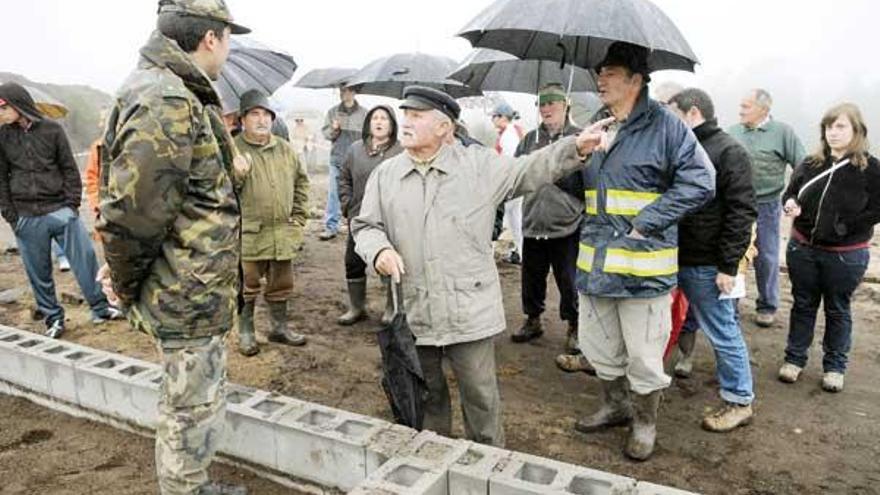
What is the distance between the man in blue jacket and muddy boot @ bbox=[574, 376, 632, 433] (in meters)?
0.28

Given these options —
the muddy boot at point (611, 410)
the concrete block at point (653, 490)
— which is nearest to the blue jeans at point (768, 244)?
the muddy boot at point (611, 410)

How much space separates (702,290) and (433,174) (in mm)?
1790

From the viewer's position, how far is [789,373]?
425 cm

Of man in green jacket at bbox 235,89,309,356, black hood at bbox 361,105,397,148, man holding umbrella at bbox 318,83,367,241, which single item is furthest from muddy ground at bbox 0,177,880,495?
man holding umbrella at bbox 318,83,367,241

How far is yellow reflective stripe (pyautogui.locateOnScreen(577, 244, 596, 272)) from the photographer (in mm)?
3146

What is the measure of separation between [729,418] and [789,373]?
993 millimetres

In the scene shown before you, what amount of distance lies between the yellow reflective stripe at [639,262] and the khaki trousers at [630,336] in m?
0.15

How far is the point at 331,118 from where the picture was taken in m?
7.93

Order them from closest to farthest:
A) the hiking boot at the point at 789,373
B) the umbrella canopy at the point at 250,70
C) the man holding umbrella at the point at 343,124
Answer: the umbrella canopy at the point at 250,70
the hiking boot at the point at 789,373
the man holding umbrella at the point at 343,124

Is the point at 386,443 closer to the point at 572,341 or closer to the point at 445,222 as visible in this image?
the point at 445,222

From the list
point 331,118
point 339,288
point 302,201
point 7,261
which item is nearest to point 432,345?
point 302,201

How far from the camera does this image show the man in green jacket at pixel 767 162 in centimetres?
527

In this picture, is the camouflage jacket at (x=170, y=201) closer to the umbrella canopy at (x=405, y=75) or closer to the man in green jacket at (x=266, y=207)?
the man in green jacket at (x=266, y=207)

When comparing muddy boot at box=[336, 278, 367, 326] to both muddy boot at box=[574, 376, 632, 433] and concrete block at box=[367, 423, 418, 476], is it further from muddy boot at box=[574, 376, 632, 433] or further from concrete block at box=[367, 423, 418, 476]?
concrete block at box=[367, 423, 418, 476]
